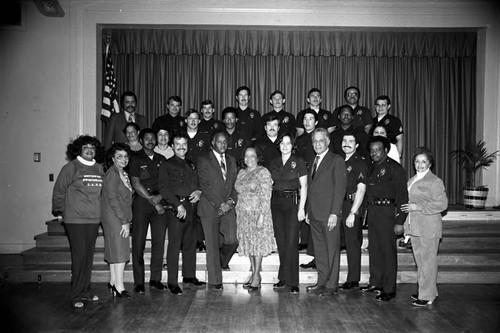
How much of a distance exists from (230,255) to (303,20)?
4.27 meters

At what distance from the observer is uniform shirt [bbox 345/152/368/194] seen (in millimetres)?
5215

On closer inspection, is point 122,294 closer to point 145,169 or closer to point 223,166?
point 145,169

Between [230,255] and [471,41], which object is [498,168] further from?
[230,255]

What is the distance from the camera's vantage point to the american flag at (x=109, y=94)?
26.2ft

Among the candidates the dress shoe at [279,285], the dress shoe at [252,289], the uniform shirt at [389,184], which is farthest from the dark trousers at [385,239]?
the dress shoe at [252,289]

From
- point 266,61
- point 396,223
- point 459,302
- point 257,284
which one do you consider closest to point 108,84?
point 266,61

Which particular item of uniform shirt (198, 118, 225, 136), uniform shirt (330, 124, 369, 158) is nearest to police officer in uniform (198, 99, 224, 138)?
uniform shirt (198, 118, 225, 136)

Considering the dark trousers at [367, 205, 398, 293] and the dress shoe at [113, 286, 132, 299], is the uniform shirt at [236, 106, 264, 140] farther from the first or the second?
the dress shoe at [113, 286, 132, 299]

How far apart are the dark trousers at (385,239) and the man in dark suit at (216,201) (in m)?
1.51

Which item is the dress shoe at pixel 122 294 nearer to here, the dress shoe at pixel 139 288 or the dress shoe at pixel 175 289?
the dress shoe at pixel 139 288

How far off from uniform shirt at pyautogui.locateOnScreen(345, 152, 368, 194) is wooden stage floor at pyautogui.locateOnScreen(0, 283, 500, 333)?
1.17 metres

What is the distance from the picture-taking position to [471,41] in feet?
29.5

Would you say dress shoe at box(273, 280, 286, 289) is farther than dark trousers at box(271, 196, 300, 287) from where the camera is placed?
Yes

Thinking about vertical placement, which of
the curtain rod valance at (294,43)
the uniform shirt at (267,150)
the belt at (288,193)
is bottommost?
the belt at (288,193)
